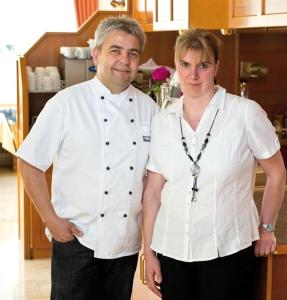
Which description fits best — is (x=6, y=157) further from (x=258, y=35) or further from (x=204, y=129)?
(x=204, y=129)

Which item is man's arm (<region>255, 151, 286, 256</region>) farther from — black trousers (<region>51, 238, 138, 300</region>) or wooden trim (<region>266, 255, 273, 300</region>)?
black trousers (<region>51, 238, 138, 300</region>)

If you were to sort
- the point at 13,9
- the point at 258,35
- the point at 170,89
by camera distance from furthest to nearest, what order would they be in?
1. the point at 13,9
2. the point at 258,35
3. the point at 170,89

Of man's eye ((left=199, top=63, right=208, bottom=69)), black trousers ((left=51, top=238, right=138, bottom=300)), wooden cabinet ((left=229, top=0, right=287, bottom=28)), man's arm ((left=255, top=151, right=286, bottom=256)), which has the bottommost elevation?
black trousers ((left=51, top=238, right=138, bottom=300))

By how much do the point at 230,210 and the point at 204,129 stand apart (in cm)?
23

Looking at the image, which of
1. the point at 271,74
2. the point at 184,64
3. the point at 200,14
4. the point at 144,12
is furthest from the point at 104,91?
the point at 144,12

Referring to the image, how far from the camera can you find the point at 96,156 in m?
2.19

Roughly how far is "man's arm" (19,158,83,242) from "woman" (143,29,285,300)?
33 centimetres

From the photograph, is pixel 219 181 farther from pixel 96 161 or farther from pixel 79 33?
pixel 79 33

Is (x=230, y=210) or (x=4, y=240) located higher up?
(x=230, y=210)

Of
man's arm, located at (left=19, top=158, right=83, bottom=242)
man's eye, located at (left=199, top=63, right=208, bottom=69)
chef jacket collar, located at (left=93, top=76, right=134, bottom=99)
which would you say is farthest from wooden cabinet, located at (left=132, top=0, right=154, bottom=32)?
man's eye, located at (left=199, top=63, right=208, bottom=69)

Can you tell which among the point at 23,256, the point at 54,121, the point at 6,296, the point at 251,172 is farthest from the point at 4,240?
the point at 251,172

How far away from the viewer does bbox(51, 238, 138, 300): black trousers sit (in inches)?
89.5

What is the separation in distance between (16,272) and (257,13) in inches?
99.3

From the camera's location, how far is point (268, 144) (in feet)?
6.42
